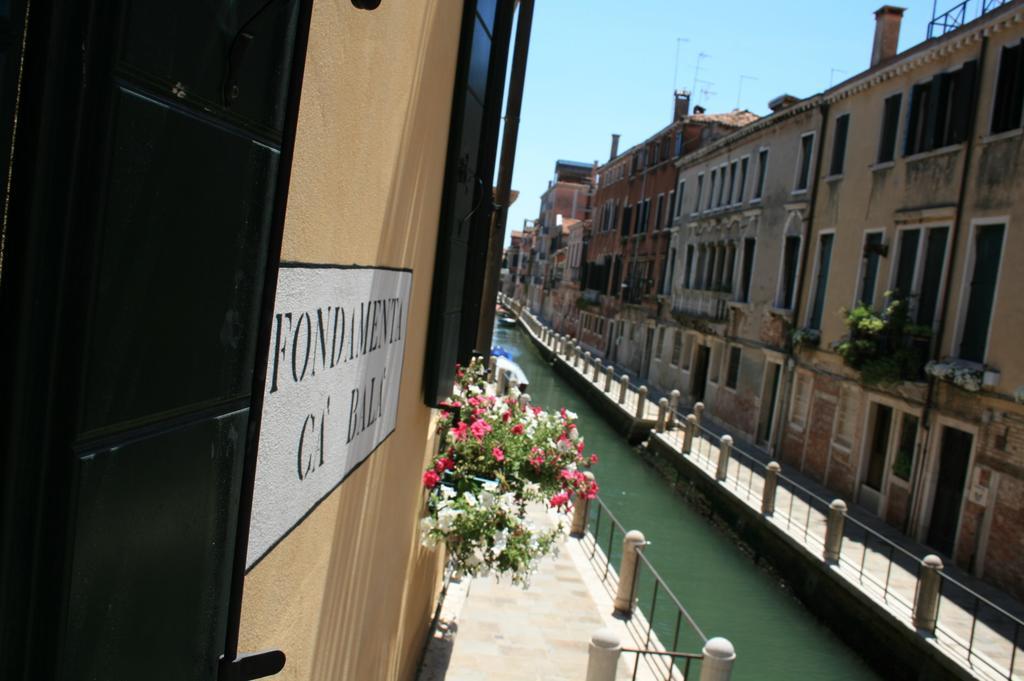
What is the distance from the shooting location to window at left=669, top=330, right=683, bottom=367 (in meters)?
28.6

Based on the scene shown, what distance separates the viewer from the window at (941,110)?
43.5 feet

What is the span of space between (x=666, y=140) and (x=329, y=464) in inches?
1293

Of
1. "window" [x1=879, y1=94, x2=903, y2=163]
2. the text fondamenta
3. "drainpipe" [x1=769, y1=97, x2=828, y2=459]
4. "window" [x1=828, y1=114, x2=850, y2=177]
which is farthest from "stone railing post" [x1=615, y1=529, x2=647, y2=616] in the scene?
"window" [x1=828, y1=114, x2=850, y2=177]

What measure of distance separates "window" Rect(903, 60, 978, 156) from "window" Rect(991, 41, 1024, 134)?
0.48 metres

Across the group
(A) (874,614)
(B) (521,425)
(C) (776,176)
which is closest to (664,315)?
(C) (776,176)

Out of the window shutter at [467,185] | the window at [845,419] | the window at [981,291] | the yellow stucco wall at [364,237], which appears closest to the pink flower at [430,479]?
the yellow stucco wall at [364,237]

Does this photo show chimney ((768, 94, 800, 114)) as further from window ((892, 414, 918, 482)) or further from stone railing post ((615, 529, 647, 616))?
stone railing post ((615, 529, 647, 616))

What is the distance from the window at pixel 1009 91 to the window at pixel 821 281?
5391 millimetres

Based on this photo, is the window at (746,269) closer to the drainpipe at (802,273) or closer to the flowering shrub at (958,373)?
the drainpipe at (802,273)

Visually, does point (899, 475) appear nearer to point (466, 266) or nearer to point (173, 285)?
point (466, 266)

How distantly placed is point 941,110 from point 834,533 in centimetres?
751

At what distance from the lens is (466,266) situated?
506 cm

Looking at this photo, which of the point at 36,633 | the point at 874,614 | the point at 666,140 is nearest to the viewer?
the point at 36,633

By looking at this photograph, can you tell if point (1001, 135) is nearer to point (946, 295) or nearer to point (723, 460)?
point (946, 295)
